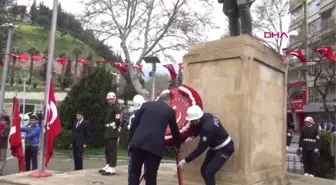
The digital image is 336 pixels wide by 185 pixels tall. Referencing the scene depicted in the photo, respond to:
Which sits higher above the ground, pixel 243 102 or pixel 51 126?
pixel 243 102

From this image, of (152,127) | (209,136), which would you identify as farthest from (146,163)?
(209,136)

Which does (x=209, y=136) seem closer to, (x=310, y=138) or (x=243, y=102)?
(x=243, y=102)

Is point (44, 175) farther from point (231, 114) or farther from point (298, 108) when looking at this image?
point (298, 108)

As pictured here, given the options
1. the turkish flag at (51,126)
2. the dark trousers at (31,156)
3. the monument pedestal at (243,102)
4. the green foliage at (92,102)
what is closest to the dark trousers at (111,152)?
the turkish flag at (51,126)

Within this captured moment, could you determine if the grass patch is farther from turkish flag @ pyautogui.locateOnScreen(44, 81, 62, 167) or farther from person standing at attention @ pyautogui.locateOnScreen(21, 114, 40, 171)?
turkish flag @ pyautogui.locateOnScreen(44, 81, 62, 167)

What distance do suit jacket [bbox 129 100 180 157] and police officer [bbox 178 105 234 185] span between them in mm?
505

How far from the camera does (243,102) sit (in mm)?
7035

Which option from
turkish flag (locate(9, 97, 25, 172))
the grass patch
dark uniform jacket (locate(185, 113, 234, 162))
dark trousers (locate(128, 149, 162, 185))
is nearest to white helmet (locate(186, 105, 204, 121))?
dark uniform jacket (locate(185, 113, 234, 162))

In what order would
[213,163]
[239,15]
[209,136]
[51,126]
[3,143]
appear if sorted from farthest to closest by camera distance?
[3,143] < [51,126] < [239,15] < [213,163] < [209,136]

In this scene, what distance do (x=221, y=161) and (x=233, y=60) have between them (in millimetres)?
1879

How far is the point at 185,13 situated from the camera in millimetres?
31547

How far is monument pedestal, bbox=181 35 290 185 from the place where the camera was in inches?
276

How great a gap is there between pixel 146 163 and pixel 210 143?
3.75ft

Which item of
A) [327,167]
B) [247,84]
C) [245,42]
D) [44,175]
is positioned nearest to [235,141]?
[247,84]
